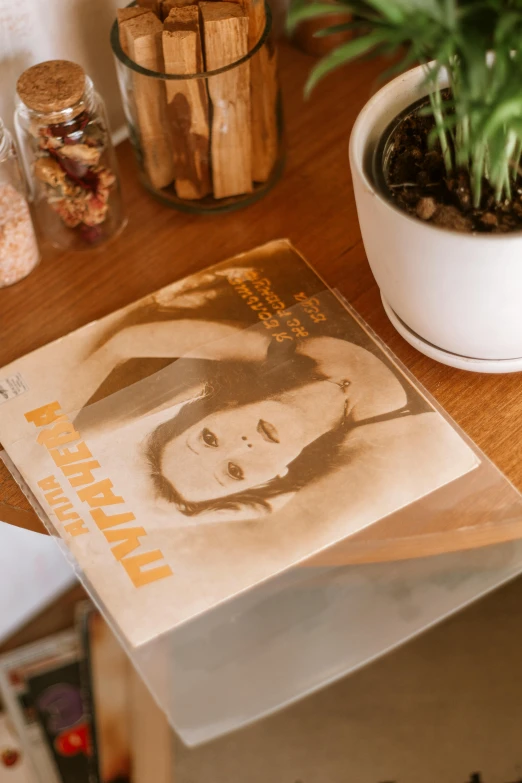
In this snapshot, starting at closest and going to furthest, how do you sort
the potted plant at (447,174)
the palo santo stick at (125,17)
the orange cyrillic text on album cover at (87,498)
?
the potted plant at (447,174) → the orange cyrillic text on album cover at (87,498) → the palo santo stick at (125,17)

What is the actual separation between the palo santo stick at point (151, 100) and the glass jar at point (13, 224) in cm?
11

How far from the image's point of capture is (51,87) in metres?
0.59

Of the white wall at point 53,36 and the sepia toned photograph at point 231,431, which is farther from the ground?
the white wall at point 53,36

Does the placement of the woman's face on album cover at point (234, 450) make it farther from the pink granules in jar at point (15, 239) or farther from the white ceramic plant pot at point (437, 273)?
the pink granules in jar at point (15, 239)

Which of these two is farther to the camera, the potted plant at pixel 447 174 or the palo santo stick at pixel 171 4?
the palo santo stick at pixel 171 4

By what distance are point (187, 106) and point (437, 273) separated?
27 centimetres

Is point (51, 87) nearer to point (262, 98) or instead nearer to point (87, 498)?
point (262, 98)

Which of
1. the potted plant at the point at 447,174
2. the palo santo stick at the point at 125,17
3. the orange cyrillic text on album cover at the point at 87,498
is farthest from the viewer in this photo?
the palo santo stick at the point at 125,17

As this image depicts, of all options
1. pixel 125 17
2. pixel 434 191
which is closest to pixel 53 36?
pixel 125 17

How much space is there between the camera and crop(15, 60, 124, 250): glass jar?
59cm

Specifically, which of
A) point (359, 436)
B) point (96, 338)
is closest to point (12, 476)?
point (96, 338)

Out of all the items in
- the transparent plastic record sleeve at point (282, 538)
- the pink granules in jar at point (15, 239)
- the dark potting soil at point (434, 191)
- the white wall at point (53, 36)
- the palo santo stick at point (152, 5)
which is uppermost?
the palo santo stick at point (152, 5)

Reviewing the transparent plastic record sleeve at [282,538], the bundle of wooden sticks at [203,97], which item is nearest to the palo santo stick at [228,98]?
the bundle of wooden sticks at [203,97]

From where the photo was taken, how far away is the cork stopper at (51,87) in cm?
58
